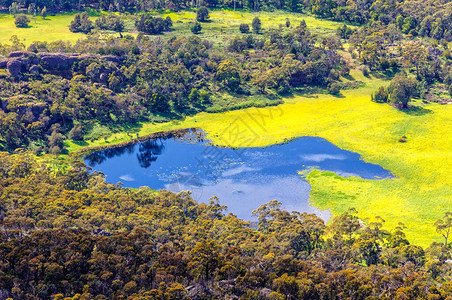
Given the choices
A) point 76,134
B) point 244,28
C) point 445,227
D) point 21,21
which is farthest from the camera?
point 244,28

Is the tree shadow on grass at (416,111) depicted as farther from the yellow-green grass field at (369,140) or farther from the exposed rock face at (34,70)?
the exposed rock face at (34,70)

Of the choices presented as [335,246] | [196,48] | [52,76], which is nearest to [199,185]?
[335,246]

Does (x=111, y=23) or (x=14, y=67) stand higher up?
(x=111, y=23)

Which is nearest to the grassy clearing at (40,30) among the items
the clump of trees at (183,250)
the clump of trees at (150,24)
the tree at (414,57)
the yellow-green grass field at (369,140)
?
the clump of trees at (150,24)

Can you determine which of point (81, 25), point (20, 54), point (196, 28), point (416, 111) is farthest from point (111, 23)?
point (416, 111)

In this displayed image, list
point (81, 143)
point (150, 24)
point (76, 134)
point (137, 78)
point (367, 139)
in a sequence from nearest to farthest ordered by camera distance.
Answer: point (81, 143) < point (76, 134) < point (367, 139) < point (137, 78) < point (150, 24)

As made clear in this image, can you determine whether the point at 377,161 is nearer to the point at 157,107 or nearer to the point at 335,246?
the point at 335,246

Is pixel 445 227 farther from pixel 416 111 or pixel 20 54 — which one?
pixel 20 54

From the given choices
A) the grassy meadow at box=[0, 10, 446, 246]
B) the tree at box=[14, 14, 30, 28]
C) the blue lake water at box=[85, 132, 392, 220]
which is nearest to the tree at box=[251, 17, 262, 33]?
the grassy meadow at box=[0, 10, 446, 246]
